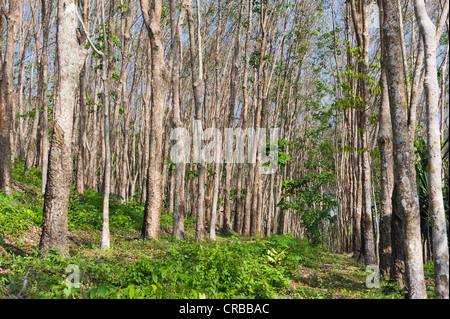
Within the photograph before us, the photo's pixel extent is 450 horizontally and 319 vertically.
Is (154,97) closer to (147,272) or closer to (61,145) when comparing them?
(61,145)

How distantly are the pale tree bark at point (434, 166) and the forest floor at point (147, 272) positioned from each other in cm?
190

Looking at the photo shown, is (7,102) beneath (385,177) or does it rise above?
above

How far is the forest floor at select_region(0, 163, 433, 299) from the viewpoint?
436 centimetres

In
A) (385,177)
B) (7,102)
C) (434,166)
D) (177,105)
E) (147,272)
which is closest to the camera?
(434,166)

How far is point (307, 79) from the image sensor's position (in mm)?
24828

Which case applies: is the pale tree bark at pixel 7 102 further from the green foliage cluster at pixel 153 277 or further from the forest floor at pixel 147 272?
the green foliage cluster at pixel 153 277

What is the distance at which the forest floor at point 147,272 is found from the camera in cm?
436

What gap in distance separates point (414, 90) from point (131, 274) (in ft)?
17.1

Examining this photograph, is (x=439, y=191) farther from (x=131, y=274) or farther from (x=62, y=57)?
(x=62, y=57)

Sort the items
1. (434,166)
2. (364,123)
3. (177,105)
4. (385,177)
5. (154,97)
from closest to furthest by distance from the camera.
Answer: (434,166) → (385,177) → (364,123) → (154,97) → (177,105)

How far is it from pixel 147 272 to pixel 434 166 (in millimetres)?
3941

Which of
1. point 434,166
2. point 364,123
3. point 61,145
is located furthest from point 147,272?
point 364,123

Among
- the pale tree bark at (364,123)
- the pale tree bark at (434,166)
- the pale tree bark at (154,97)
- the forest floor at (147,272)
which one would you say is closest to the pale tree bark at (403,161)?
the pale tree bark at (434,166)

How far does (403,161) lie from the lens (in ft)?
15.7
